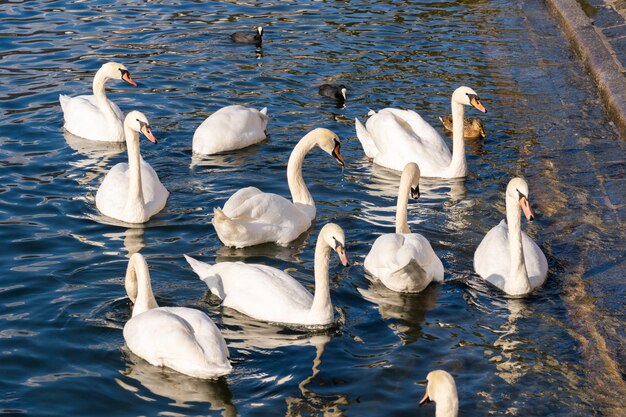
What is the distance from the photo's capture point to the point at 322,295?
864 cm

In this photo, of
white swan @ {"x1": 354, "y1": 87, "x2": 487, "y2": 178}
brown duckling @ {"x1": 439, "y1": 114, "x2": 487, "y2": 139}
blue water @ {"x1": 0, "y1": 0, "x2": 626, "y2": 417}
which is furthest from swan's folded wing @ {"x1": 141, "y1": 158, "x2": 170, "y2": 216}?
brown duckling @ {"x1": 439, "y1": 114, "x2": 487, "y2": 139}

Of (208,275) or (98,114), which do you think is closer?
(208,275)

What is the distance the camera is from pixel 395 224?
11.0 m

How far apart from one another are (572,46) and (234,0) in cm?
633

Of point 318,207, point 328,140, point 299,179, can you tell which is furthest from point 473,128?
point 299,179

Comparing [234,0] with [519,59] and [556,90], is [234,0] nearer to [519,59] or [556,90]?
[519,59]

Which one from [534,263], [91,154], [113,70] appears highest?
[113,70]

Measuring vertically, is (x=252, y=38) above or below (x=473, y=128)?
above

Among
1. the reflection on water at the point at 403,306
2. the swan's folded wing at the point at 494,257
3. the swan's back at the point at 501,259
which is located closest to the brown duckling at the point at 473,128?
the swan's folded wing at the point at 494,257

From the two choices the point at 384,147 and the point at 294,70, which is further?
the point at 294,70

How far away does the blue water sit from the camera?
26.0 ft

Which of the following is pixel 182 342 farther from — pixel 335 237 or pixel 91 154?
pixel 91 154

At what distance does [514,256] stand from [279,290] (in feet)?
6.64

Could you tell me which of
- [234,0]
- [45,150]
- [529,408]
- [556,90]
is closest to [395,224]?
[529,408]
